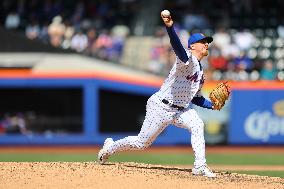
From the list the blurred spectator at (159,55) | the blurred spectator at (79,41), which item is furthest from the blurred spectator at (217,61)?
the blurred spectator at (79,41)

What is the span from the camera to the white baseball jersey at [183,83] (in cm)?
816

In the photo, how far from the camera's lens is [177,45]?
7.66m

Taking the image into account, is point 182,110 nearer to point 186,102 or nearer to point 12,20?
point 186,102

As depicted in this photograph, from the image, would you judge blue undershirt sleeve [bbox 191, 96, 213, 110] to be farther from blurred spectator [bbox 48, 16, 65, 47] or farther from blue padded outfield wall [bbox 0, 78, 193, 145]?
blurred spectator [bbox 48, 16, 65, 47]

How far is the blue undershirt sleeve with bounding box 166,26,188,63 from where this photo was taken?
7.57 m

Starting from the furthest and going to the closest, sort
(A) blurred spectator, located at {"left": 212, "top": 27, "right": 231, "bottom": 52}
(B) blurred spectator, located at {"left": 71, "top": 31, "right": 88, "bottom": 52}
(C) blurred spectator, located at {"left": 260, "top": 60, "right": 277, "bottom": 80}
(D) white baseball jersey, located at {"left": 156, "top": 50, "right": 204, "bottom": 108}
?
(B) blurred spectator, located at {"left": 71, "top": 31, "right": 88, "bottom": 52}, (A) blurred spectator, located at {"left": 212, "top": 27, "right": 231, "bottom": 52}, (C) blurred spectator, located at {"left": 260, "top": 60, "right": 277, "bottom": 80}, (D) white baseball jersey, located at {"left": 156, "top": 50, "right": 204, "bottom": 108}

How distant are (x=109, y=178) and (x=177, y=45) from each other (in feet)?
5.14

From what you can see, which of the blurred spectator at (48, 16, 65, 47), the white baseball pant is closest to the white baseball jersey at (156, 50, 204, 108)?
the white baseball pant

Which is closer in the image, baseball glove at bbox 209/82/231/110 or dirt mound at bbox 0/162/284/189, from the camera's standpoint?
dirt mound at bbox 0/162/284/189

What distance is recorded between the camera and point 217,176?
332 inches

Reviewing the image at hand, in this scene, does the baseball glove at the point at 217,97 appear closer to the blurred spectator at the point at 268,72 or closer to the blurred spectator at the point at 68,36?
the blurred spectator at the point at 268,72

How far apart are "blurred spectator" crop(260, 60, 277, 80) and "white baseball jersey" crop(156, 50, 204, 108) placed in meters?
9.02

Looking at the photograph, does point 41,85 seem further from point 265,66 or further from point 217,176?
point 217,176

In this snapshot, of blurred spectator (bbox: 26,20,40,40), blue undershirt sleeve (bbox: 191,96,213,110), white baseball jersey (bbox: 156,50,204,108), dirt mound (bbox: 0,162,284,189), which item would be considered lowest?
dirt mound (bbox: 0,162,284,189)
